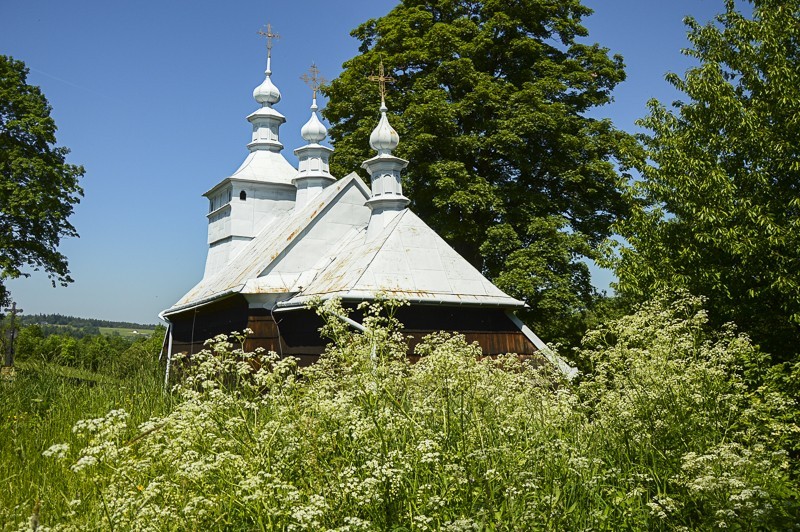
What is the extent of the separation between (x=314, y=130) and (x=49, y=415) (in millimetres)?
14166

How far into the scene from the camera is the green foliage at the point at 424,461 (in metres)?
3.55

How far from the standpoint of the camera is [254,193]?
21.2m

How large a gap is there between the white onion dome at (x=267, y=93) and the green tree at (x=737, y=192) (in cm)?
1424

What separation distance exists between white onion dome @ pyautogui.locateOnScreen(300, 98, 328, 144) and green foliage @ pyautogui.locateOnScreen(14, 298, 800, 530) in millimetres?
15558

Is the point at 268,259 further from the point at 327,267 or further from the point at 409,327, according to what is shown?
the point at 409,327

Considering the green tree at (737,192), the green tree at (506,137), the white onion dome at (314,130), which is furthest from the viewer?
the white onion dome at (314,130)

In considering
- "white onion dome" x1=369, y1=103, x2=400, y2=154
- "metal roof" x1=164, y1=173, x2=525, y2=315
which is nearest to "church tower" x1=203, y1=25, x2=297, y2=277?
"metal roof" x1=164, y1=173, x2=525, y2=315

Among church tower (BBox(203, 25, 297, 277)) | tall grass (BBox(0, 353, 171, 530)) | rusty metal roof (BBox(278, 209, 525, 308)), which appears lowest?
tall grass (BBox(0, 353, 171, 530))

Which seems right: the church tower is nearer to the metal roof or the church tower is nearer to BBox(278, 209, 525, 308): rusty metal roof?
the metal roof

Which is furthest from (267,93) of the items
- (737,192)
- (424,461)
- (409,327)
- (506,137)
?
(424,461)

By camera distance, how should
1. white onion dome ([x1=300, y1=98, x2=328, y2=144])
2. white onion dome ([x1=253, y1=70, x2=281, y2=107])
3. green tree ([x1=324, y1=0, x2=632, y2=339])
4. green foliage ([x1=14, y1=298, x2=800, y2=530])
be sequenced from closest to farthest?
green foliage ([x1=14, y1=298, x2=800, y2=530]) < green tree ([x1=324, y1=0, x2=632, y2=339]) < white onion dome ([x1=300, y1=98, x2=328, y2=144]) < white onion dome ([x1=253, y1=70, x2=281, y2=107])

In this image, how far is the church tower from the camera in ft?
68.9

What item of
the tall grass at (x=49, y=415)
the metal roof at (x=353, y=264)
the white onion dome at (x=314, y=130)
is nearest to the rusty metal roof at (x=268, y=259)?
the metal roof at (x=353, y=264)

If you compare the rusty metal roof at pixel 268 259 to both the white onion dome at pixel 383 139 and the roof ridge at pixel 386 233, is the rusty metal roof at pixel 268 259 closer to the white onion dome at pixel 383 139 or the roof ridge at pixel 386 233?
the white onion dome at pixel 383 139
